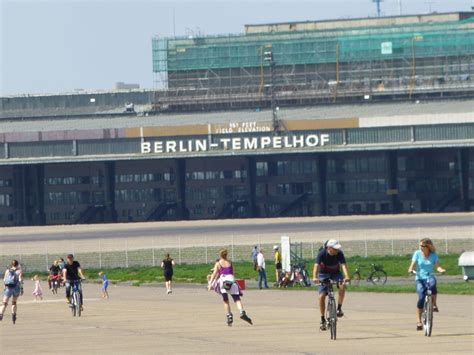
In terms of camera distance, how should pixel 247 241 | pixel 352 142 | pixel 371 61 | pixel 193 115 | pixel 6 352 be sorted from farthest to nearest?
pixel 371 61 < pixel 193 115 < pixel 352 142 < pixel 247 241 < pixel 6 352

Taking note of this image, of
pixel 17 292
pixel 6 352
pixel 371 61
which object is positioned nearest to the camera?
Result: pixel 6 352

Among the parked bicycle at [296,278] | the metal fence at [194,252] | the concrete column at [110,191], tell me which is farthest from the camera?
the concrete column at [110,191]

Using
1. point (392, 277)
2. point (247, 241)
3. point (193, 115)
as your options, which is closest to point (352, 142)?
point (193, 115)

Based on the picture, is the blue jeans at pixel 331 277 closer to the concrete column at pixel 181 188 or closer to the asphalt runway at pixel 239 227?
the asphalt runway at pixel 239 227

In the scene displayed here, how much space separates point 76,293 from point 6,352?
12.6m

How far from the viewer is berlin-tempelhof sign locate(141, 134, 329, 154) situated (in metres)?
133

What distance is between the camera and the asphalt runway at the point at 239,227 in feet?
329

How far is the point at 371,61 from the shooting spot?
15862 cm

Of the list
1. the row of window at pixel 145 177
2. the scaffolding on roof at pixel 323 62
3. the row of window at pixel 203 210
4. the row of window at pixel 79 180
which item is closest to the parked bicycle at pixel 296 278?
the row of window at pixel 203 210

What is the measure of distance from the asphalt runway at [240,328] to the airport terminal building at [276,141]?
84.7m

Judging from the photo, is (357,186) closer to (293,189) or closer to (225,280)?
(293,189)

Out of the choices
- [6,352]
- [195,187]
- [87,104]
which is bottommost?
[6,352]

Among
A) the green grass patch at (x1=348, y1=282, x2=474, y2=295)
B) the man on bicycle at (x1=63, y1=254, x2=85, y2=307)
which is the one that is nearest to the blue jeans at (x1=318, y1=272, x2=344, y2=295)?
the man on bicycle at (x1=63, y1=254, x2=85, y2=307)

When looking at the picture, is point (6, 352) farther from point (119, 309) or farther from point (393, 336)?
point (119, 309)
